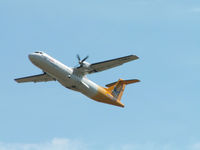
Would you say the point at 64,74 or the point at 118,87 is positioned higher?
the point at 118,87

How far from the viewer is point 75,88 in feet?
140

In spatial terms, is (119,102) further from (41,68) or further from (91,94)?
(41,68)

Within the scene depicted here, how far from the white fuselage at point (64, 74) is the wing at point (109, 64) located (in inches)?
51.4

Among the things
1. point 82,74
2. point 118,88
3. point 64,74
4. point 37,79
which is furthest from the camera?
point 37,79

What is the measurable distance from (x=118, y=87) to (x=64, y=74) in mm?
7346

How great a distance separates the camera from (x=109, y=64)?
4219 cm

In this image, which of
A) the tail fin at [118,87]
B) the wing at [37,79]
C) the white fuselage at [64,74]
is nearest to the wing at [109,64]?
the white fuselage at [64,74]

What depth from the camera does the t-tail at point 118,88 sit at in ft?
147

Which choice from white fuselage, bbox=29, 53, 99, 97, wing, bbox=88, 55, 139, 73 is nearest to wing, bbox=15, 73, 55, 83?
white fuselage, bbox=29, 53, 99, 97

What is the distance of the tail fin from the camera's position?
148 ft

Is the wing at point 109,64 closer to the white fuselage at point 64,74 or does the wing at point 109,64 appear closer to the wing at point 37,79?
the white fuselage at point 64,74

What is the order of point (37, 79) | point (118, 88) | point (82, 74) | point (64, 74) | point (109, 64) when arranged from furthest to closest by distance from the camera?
point (37, 79) < point (118, 88) < point (82, 74) < point (109, 64) < point (64, 74)

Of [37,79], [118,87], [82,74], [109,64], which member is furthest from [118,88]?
[37,79]

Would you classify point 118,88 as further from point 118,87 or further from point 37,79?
point 37,79
